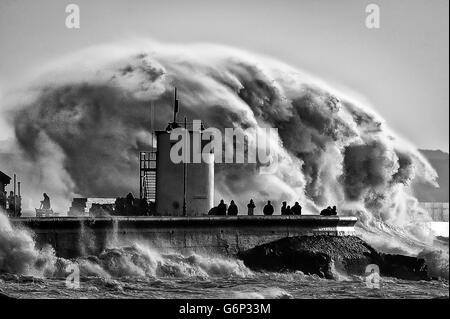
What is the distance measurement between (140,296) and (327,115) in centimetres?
2269

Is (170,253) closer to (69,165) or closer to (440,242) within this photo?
(440,242)

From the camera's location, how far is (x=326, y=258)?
42938mm

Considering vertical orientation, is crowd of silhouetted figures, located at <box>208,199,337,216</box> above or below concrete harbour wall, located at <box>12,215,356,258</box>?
above

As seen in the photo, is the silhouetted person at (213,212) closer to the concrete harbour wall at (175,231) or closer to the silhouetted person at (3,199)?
the concrete harbour wall at (175,231)

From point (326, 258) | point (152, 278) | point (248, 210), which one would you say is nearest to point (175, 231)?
point (152, 278)

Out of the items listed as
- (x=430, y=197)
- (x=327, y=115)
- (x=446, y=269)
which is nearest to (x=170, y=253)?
(x=446, y=269)

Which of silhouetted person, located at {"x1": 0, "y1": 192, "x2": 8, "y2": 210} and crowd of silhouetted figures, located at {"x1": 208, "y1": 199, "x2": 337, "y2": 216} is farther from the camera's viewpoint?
silhouetted person, located at {"x1": 0, "y1": 192, "x2": 8, "y2": 210}

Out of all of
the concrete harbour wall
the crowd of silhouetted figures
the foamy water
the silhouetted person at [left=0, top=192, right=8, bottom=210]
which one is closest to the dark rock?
the concrete harbour wall

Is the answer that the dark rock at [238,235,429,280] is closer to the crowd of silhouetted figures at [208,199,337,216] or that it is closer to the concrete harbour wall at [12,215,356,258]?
the concrete harbour wall at [12,215,356,258]

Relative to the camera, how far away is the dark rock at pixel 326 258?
42469mm

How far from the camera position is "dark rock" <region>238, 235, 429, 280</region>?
1672 inches

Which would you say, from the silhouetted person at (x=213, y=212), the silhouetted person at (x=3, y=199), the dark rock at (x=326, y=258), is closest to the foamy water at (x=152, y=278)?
the dark rock at (x=326, y=258)

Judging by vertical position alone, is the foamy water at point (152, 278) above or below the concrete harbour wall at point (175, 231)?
below
